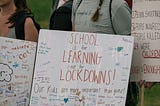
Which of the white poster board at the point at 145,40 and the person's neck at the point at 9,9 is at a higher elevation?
the person's neck at the point at 9,9

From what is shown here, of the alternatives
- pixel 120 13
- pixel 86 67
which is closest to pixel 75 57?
pixel 86 67

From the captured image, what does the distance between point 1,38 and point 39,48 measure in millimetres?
360

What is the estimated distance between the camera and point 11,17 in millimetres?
6926

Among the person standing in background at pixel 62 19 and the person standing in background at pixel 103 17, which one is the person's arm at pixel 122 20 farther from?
the person standing in background at pixel 62 19

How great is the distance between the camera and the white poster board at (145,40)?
21.7 ft

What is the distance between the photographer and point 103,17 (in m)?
6.48

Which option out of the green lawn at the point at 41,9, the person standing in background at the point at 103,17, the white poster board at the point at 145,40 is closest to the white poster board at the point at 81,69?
the person standing in background at the point at 103,17

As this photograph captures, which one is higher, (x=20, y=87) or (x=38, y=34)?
(x=38, y=34)

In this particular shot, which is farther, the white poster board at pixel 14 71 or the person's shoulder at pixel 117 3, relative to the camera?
the white poster board at pixel 14 71

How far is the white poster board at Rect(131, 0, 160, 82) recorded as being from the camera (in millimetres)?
6625

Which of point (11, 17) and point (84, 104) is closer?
point (84, 104)

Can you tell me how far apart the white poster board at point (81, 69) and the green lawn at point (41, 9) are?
23.1 ft

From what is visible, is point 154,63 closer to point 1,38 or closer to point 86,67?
point 86,67

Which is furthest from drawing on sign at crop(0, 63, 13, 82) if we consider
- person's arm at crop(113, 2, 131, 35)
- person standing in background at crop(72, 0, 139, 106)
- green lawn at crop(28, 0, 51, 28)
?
green lawn at crop(28, 0, 51, 28)
